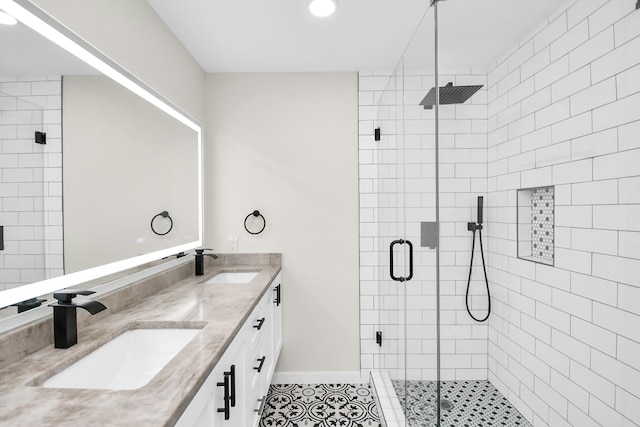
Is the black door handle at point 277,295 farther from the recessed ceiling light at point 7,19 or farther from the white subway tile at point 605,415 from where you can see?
the recessed ceiling light at point 7,19

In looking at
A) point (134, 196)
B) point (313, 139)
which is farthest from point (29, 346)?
point (313, 139)

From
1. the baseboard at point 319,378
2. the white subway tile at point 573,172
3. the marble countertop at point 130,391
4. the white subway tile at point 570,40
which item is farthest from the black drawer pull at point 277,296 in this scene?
the white subway tile at point 570,40

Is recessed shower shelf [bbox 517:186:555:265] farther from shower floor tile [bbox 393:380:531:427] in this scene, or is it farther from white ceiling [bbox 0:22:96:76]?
white ceiling [bbox 0:22:96:76]

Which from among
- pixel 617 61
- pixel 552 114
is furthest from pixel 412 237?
pixel 617 61

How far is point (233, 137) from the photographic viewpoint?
276 cm

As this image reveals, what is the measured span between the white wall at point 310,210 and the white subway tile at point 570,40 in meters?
1.71

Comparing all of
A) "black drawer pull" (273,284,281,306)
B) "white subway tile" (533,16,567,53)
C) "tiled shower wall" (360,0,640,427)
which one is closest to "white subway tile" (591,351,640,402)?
"tiled shower wall" (360,0,640,427)

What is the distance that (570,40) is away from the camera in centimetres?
105

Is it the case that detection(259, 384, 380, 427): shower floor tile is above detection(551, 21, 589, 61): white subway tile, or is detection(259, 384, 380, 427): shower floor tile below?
below

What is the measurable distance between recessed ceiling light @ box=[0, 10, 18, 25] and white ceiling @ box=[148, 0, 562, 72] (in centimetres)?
100

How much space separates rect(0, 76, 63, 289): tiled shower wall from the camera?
1020mm

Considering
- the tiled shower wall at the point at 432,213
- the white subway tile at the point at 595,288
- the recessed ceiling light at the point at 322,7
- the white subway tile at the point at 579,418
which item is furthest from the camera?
the recessed ceiling light at the point at 322,7

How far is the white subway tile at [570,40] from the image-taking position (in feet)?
3.33

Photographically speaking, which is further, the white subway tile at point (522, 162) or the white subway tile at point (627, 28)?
the white subway tile at point (522, 162)
